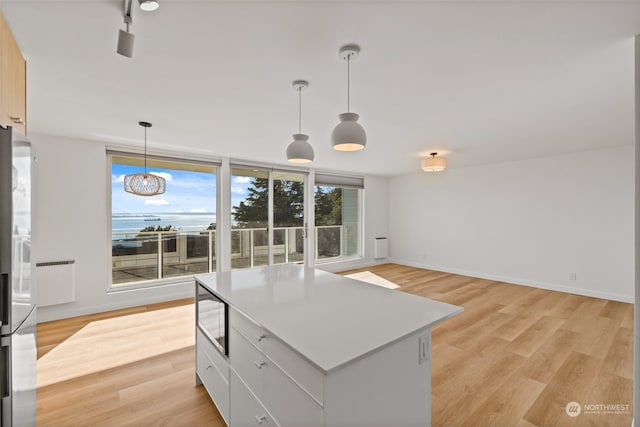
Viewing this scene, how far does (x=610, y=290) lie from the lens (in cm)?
419

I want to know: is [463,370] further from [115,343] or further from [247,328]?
[115,343]

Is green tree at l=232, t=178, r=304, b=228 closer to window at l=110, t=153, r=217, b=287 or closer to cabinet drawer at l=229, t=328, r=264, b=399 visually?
window at l=110, t=153, r=217, b=287

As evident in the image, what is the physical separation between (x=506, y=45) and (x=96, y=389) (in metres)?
3.69

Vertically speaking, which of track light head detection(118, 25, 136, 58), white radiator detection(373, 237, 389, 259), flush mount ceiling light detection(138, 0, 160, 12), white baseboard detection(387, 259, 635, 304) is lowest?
white baseboard detection(387, 259, 635, 304)

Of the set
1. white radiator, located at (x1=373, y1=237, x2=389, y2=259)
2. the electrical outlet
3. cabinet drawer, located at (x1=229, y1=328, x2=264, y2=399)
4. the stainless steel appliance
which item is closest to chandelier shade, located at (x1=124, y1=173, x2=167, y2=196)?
the stainless steel appliance

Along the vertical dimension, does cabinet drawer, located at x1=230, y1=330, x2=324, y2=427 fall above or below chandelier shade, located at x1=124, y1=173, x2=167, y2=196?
below

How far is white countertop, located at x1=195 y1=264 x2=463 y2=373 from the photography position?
105cm

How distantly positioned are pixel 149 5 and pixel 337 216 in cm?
551

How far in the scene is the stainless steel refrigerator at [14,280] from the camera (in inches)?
48.1

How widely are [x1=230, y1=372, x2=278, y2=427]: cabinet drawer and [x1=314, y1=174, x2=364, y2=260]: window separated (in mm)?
4618

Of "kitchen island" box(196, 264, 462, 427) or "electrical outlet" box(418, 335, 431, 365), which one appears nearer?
"kitchen island" box(196, 264, 462, 427)

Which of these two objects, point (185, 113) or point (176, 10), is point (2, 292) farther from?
point (185, 113)

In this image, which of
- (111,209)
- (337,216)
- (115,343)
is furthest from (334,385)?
(337,216)

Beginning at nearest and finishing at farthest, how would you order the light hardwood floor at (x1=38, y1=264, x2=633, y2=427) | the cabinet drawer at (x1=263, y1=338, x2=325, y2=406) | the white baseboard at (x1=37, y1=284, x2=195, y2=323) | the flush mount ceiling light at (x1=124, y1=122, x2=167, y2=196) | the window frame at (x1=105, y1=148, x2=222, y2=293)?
the cabinet drawer at (x1=263, y1=338, x2=325, y2=406) → the light hardwood floor at (x1=38, y1=264, x2=633, y2=427) → the flush mount ceiling light at (x1=124, y1=122, x2=167, y2=196) → the white baseboard at (x1=37, y1=284, x2=195, y2=323) → the window frame at (x1=105, y1=148, x2=222, y2=293)
